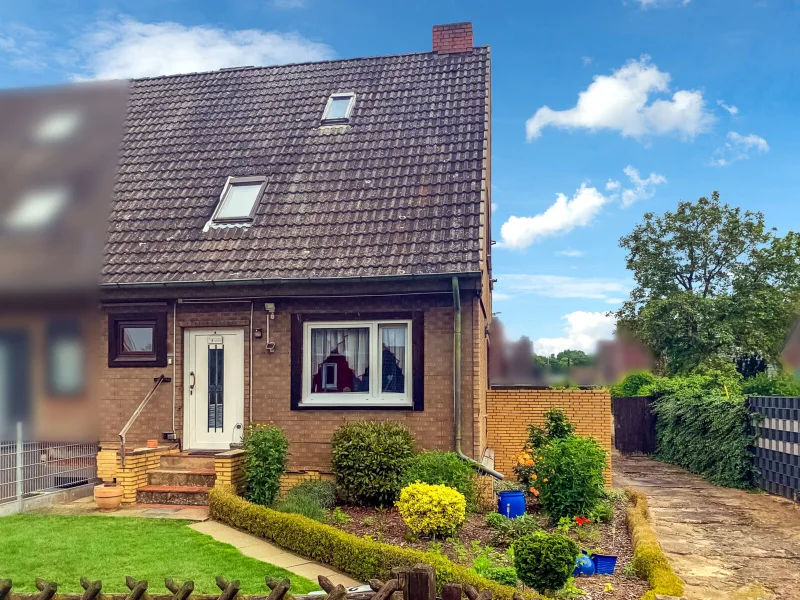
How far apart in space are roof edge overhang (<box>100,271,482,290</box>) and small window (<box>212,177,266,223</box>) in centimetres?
160

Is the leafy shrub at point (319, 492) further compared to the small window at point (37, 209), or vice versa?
the small window at point (37, 209)

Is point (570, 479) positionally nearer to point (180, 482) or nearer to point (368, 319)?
point (368, 319)

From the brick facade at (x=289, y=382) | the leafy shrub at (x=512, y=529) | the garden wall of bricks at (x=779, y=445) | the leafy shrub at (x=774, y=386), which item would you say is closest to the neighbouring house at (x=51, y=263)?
the brick facade at (x=289, y=382)

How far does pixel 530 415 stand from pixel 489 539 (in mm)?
5193

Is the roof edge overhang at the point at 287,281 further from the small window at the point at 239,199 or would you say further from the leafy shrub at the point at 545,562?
the leafy shrub at the point at 545,562

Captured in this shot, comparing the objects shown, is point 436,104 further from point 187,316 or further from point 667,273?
Result: point 667,273

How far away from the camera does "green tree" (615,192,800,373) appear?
34.1m

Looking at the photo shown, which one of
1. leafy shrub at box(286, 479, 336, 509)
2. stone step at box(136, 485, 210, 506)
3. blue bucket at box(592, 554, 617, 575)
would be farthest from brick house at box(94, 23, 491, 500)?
blue bucket at box(592, 554, 617, 575)

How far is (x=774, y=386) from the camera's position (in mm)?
17203

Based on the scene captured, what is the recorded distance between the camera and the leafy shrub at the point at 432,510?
8.21 meters

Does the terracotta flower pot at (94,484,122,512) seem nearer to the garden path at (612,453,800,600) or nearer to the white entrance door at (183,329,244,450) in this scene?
the white entrance door at (183,329,244,450)

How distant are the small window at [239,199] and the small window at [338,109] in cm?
216

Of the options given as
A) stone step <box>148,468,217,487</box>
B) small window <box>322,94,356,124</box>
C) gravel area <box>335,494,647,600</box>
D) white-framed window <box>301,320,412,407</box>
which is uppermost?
small window <box>322,94,356,124</box>

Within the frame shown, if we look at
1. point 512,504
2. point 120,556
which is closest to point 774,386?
point 512,504
